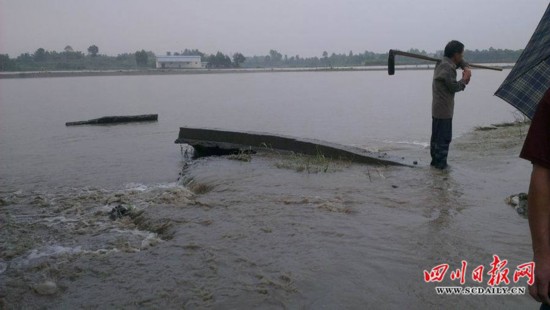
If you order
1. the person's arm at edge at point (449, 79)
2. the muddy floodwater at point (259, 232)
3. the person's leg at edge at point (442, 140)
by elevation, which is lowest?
the muddy floodwater at point (259, 232)

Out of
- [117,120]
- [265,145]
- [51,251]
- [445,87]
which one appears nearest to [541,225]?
[51,251]

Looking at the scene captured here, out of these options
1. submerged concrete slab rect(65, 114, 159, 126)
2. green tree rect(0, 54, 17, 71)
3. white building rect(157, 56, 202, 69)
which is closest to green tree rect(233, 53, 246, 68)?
white building rect(157, 56, 202, 69)

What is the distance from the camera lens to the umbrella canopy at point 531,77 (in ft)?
8.64

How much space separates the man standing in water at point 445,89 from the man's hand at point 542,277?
5.32 m

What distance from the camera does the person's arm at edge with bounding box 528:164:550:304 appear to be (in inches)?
71.9

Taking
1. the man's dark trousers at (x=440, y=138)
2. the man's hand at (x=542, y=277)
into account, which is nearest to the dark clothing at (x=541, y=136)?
the man's hand at (x=542, y=277)

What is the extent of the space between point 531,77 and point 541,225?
1330 millimetres

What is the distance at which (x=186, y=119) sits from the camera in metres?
22.5

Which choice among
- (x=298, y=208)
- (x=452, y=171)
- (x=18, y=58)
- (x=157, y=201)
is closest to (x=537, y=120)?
(x=298, y=208)

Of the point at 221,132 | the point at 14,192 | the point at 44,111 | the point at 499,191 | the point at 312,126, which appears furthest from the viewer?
the point at 44,111

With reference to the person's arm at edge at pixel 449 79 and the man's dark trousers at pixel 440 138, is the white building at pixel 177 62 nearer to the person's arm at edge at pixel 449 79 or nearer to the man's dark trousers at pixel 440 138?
the man's dark trousers at pixel 440 138

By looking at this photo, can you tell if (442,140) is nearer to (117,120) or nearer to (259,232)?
(259,232)

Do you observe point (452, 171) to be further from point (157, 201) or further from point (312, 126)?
point (312, 126)

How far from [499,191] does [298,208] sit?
2981 mm
